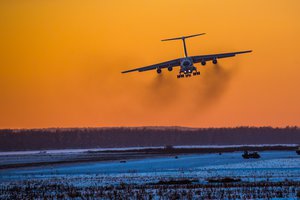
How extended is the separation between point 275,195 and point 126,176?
813 inches

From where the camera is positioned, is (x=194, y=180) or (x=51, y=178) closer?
(x=194, y=180)

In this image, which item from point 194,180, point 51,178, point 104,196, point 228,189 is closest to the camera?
point 104,196

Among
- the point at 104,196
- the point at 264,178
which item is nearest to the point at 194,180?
the point at 264,178

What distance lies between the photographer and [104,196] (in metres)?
39.1

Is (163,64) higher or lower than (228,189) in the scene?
higher

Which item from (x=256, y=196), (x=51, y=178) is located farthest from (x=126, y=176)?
(x=256, y=196)

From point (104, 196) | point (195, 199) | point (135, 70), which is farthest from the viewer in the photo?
point (135, 70)

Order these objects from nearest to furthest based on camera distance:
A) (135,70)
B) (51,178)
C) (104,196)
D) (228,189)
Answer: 1. (104,196)
2. (228,189)
3. (51,178)
4. (135,70)

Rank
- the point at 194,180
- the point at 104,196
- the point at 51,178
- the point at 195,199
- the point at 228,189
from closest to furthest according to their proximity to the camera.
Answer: the point at 195,199 < the point at 104,196 < the point at 228,189 < the point at 194,180 < the point at 51,178

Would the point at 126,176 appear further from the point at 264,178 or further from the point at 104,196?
the point at 104,196

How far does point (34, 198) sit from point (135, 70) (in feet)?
125

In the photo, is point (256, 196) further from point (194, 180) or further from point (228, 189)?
point (194, 180)

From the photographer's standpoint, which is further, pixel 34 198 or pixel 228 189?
pixel 228 189

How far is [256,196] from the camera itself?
37844 mm
